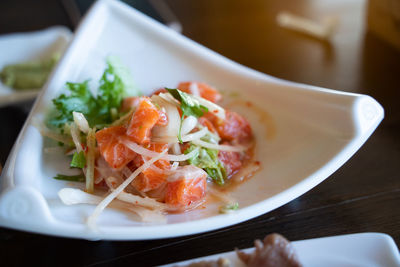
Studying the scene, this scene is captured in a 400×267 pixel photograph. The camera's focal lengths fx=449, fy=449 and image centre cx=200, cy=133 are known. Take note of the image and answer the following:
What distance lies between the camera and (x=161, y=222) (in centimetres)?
149

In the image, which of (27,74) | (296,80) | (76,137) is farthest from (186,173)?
(27,74)

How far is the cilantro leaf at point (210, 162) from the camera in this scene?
70.0 inches

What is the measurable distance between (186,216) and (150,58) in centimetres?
114

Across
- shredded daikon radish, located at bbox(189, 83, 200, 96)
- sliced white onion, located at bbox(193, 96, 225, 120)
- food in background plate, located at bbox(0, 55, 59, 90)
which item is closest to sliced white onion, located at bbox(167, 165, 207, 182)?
sliced white onion, located at bbox(193, 96, 225, 120)

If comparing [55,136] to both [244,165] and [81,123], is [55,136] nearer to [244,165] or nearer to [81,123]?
[81,123]

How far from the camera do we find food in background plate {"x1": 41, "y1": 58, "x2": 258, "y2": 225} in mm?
1635

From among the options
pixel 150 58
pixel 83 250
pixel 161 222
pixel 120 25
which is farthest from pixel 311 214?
pixel 120 25

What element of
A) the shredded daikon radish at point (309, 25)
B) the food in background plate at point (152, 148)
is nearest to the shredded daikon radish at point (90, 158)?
the food in background plate at point (152, 148)

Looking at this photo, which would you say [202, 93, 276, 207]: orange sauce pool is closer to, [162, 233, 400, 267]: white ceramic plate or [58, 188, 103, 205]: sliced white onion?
[162, 233, 400, 267]: white ceramic plate

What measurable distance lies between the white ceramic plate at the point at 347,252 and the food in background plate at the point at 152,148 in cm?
27

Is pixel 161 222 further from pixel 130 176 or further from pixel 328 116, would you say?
pixel 328 116

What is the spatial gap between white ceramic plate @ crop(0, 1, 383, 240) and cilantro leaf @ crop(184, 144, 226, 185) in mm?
123

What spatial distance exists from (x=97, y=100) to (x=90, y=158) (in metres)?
0.43

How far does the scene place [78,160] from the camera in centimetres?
173
